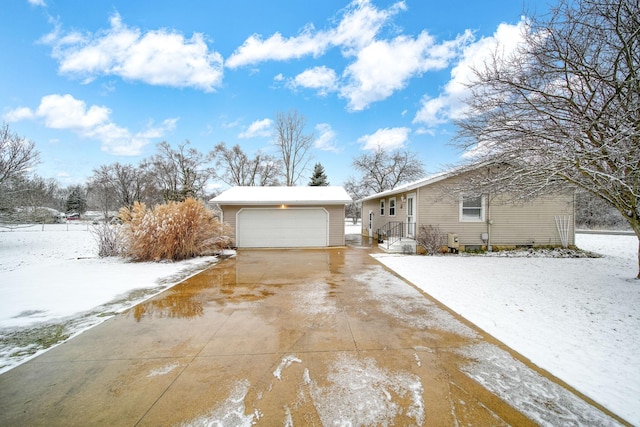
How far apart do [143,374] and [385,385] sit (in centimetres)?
248

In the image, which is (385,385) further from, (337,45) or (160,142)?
(160,142)

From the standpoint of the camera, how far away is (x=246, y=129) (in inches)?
945

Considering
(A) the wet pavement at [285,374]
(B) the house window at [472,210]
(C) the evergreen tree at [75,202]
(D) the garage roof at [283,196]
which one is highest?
(C) the evergreen tree at [75,202]

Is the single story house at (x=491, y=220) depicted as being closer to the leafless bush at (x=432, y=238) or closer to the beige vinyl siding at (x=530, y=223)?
the beige vinyl siding at (x=530, y=223)

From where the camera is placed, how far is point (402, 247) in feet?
36.3

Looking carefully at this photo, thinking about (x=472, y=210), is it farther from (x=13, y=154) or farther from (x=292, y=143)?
(x=13, y=154)

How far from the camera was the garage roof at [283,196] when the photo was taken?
12.2 metres

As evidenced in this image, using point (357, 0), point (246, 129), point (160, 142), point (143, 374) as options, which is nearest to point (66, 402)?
point (143, 374)

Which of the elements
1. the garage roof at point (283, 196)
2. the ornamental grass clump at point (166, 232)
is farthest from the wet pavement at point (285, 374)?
the garage roof at point (283, 196)

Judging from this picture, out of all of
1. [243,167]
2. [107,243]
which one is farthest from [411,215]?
[243,167]

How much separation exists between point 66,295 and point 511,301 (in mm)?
8667

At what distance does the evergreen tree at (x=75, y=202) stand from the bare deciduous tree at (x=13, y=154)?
41301 mm

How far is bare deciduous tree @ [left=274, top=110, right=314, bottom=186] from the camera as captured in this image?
2594 centimetres

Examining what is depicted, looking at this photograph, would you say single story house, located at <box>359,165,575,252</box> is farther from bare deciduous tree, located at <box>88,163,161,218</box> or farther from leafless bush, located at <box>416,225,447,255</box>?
bare deciduous tree, located at <box>88,163,161,218</box>
